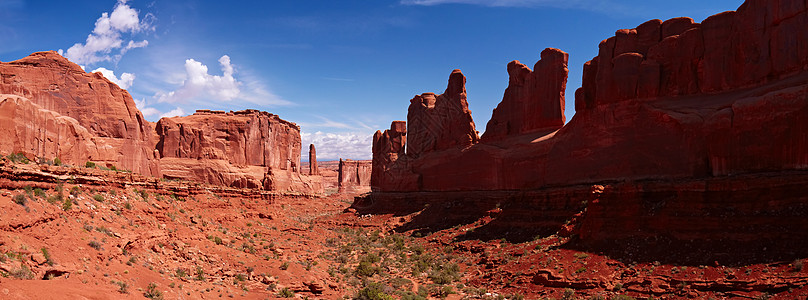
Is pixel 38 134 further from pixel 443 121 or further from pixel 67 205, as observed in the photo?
pixel 443 121

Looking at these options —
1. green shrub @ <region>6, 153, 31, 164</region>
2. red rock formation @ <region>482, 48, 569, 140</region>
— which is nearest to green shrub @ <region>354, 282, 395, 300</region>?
green shrub @ <region>6, 153, 31, 164</region>

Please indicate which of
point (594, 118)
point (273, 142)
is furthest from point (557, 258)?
point (273, 142)

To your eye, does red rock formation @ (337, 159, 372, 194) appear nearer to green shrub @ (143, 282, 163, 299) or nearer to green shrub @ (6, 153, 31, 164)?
green shrub @ (6, 153, 31, 164)

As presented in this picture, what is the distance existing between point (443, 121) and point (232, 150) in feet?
92.5

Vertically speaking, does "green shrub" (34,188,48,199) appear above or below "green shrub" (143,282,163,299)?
above

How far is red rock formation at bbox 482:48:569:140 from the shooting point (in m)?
31.8

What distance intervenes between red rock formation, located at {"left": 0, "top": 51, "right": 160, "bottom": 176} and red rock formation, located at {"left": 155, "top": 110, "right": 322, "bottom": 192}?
11.2 m

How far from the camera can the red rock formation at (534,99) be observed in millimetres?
31766

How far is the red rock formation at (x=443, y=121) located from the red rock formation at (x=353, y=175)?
57325mm

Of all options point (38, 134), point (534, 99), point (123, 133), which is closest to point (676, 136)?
point (534, 99)

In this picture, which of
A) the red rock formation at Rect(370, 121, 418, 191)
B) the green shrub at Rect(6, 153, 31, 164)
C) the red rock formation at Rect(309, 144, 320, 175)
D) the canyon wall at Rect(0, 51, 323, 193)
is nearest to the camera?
the green shrub at Rect(6, 153, 31, 164)

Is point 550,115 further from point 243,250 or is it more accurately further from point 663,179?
point 243,250

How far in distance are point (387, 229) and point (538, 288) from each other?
22.2 m

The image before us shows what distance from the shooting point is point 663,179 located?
20812mm
